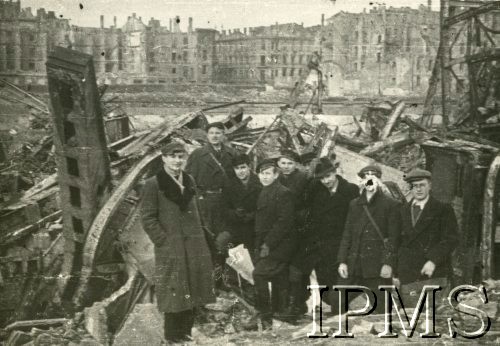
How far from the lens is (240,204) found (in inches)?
204

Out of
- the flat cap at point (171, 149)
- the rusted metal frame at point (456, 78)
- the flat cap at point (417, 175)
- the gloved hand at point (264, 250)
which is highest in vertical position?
the rusted metal frame at point (456, 78)

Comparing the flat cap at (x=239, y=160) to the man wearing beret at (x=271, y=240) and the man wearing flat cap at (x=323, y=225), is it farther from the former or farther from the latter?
the man wearing flat cap at (x=323, y=225)

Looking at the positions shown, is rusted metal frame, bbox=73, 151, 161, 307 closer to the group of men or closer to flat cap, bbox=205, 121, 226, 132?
the group of men

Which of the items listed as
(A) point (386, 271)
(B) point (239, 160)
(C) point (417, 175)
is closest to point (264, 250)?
(B) point (239, 160)

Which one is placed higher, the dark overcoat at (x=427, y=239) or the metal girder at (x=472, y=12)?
the metal girder at (x=472, y=12)

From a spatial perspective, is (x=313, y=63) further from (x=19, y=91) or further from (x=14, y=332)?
(x=14, y=332)

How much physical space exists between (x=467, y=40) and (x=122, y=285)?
3982mm

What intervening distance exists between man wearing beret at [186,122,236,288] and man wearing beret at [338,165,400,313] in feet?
3.81

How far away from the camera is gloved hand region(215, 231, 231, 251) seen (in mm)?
5184

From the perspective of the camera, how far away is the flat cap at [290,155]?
524 centimetres

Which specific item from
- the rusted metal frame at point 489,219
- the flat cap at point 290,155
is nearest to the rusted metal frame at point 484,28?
the rusted metal frame at point 489,219

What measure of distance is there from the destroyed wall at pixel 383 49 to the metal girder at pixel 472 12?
0.14m

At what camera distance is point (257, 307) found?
531 centimetres

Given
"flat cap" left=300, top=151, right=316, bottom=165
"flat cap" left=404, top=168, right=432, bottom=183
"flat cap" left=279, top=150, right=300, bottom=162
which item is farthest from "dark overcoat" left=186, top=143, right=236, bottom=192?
"flat cap" left=404, top=168, right=432, bottom=183
